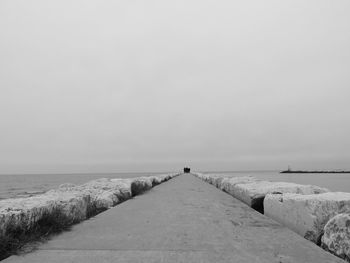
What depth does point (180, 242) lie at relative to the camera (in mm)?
2762

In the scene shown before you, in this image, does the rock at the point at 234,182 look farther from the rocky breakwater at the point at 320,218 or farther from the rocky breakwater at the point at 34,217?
the rocky breakwater at the point at 34,217

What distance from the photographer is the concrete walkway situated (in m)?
2.28

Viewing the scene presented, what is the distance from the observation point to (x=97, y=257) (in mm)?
2318

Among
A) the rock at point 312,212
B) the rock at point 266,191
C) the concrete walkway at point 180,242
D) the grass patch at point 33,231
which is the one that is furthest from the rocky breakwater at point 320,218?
the grass patch at point 33,231

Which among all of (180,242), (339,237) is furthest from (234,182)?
(339,237)

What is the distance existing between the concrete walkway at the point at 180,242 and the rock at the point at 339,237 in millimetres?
74

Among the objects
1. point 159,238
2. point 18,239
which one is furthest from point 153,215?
point 18,239

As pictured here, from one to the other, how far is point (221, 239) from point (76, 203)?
212 centimetres

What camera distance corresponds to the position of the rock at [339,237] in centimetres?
218

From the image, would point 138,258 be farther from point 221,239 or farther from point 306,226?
point 306,226

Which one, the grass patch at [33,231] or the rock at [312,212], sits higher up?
the rock at [312,212]

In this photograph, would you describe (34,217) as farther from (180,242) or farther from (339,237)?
(339,237)

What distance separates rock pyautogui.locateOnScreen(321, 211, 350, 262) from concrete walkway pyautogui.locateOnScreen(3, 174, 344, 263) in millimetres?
74

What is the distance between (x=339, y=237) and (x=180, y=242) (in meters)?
1.34
